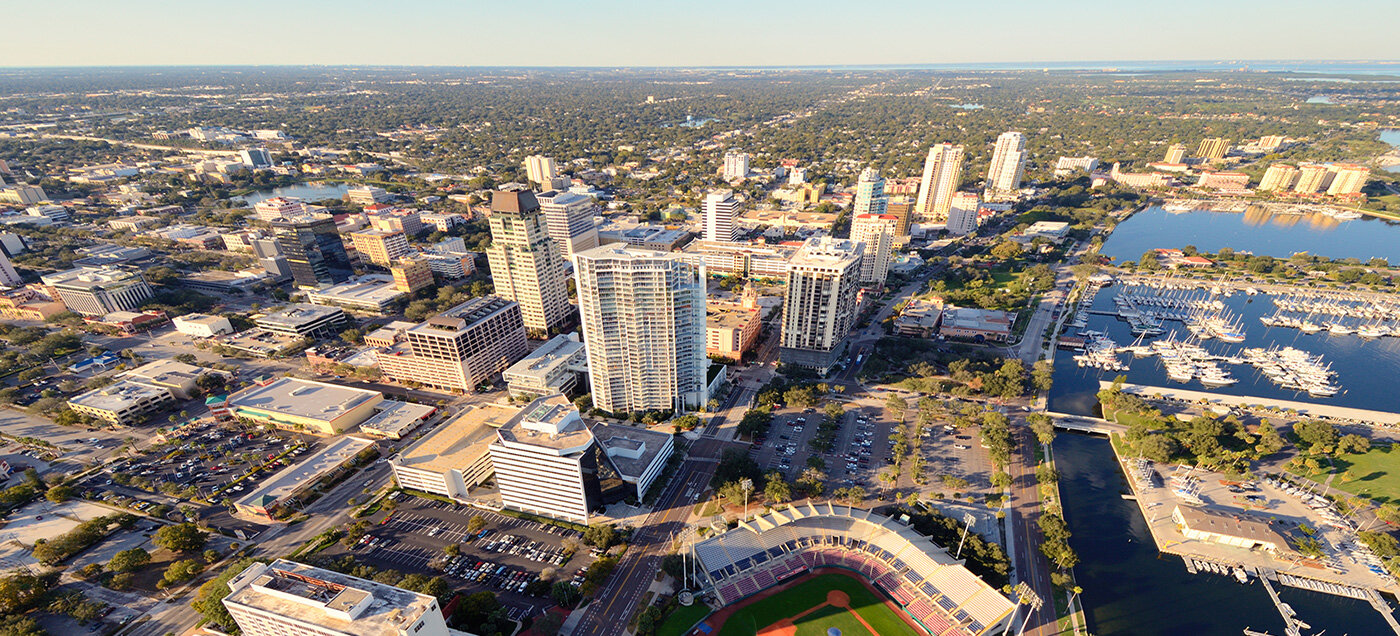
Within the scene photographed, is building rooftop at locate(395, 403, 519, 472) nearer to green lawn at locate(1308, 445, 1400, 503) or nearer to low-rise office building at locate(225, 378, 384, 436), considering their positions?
low-rise office building at locate(225, 378, 384, 436)

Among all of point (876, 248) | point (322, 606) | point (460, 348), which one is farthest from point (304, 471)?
point (876, 248)

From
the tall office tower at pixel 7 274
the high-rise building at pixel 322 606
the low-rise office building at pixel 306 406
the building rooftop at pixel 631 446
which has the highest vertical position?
the high-rise building at pixel 322 606

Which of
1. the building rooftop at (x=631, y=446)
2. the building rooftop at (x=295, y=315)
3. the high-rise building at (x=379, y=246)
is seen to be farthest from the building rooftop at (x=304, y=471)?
the high-rise building at (x=379, y=246)

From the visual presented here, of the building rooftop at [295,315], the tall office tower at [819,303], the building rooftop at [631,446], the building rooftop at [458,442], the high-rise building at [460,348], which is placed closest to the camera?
the building rooftop at [631,446]

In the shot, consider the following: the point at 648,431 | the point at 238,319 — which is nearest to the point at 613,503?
the point at 648,431

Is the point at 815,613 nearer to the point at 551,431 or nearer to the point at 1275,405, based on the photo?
the point at 551,431

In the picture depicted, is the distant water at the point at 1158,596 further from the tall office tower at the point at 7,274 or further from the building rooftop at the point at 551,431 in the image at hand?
the tall office tower at the point at 7,274
